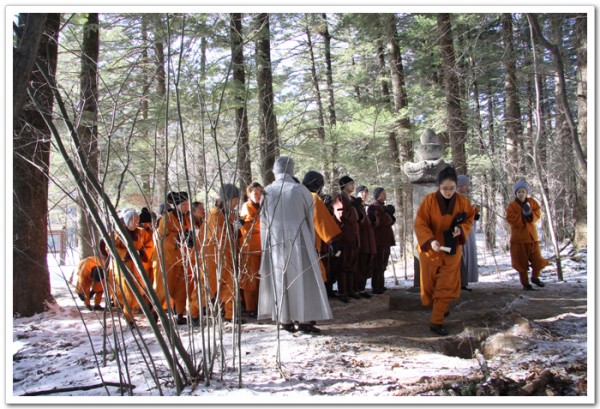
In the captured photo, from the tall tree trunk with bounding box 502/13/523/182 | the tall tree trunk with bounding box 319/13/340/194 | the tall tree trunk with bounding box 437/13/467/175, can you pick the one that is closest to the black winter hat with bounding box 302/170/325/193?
the tall tree trunk with bounding box 437/13/467/175

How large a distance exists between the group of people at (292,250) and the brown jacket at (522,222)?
0.02 meters

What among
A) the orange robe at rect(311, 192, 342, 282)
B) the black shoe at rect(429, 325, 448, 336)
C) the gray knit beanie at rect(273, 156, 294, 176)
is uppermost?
the gray knit beanie at rect(273, 156, 294, 176)

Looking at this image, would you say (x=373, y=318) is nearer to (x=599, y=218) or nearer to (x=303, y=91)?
(x=599, y=218)

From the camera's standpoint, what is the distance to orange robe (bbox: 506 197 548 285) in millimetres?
7191

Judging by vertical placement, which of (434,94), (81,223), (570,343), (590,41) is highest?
Result: (434,94)

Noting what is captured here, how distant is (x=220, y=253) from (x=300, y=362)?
3.77ft

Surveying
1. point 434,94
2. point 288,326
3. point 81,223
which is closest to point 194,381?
point 288,326

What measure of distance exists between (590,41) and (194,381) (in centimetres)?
394

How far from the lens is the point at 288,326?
491cm

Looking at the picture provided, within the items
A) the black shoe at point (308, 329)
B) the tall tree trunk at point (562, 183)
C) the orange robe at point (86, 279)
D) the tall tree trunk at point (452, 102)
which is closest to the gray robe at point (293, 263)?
the black shoe at point (308, 329)

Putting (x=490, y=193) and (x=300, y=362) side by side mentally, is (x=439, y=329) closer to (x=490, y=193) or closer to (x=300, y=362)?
(x=300, y=362)

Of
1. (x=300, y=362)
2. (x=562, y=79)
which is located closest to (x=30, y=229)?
(x=300, y=362)

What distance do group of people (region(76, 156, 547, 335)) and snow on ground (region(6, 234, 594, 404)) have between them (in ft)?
1.22

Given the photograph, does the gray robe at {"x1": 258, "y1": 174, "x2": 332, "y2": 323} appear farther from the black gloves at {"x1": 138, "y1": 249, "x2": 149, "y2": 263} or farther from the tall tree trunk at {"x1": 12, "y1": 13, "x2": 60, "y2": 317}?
the tall tree trunk at {"x1": 12, "y1": 13, "x2": 60, "y2": 317}
